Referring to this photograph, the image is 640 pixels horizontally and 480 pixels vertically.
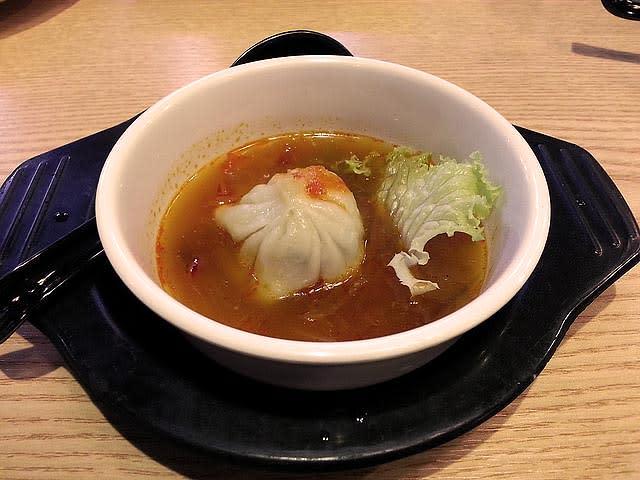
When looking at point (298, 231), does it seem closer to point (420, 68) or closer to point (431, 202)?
point (431, 202)

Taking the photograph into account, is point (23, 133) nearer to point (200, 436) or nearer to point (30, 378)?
point (30, 378)

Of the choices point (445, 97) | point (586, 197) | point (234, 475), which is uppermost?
point (445, 97)

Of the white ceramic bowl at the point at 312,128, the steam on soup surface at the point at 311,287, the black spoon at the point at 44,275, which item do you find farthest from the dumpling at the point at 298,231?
the black spoon at the point at 44,275

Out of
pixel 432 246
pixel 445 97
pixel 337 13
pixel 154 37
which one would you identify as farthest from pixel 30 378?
pixel 337 13

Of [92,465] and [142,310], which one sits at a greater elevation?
[142,310]

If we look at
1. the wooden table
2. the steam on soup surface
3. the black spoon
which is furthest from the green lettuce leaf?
the black spoon

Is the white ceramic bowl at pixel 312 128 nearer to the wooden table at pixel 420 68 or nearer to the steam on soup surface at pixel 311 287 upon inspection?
the steam on soup surface at pixel 311 287

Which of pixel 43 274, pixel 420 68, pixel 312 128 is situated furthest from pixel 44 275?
pixel 420 68
